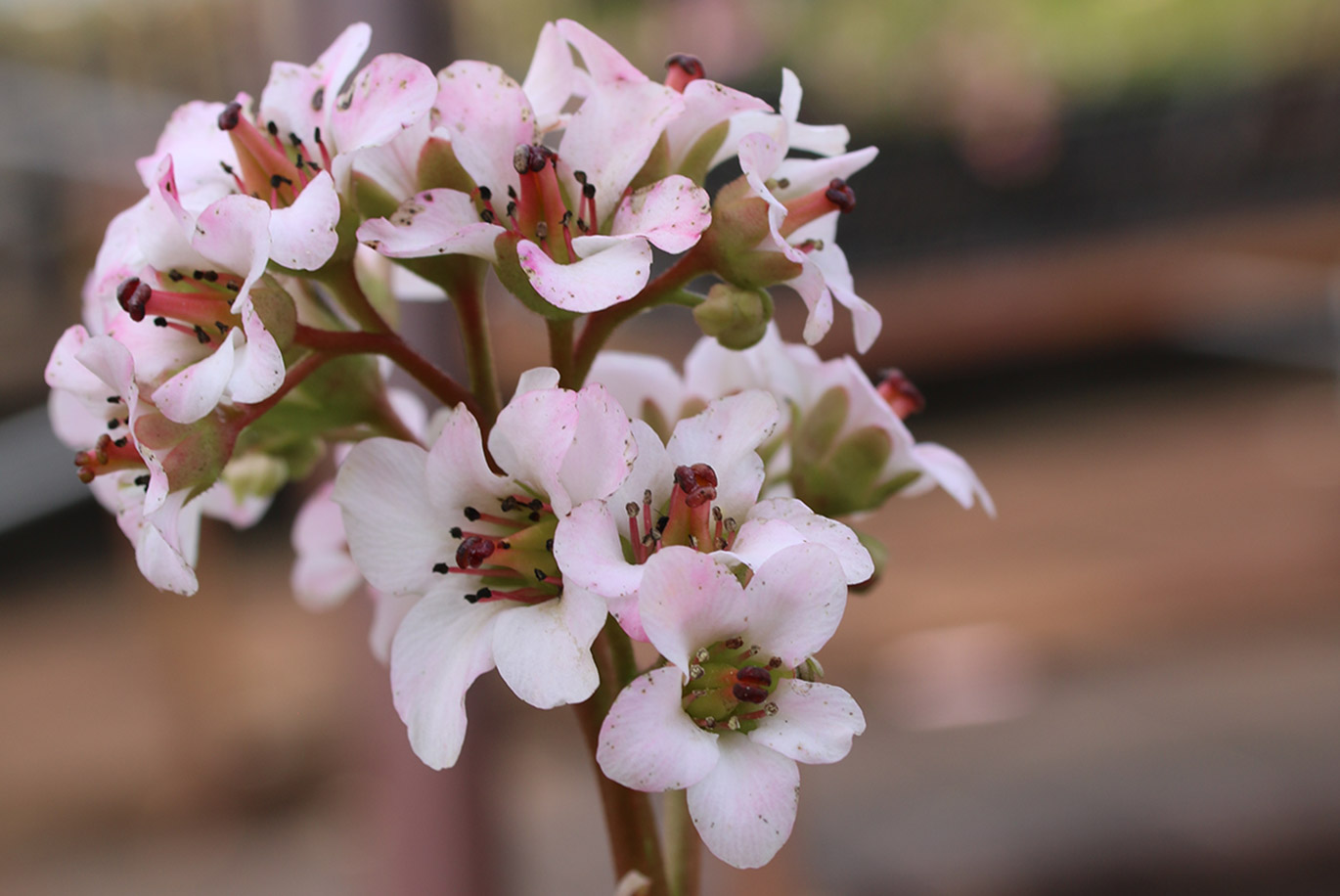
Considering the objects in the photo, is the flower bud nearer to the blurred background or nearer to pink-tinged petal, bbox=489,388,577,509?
pink-tinged petal, bbox=489,388,577,509

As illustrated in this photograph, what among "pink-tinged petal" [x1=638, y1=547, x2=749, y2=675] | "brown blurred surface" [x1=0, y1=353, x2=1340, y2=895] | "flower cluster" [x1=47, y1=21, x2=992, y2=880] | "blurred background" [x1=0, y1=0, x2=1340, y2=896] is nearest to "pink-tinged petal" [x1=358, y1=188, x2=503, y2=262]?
"flower cluster" [x1=47, y1=21, x2=992, y2=880]

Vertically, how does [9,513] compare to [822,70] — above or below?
below

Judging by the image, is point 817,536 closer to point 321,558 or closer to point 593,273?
point 593,273

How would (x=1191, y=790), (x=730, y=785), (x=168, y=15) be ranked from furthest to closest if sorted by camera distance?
1. (x=168, y=15)
2. (x=1191, y=790)
3. (x=730, y=785)

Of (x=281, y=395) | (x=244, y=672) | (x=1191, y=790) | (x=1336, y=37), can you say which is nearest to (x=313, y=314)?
(x=281, y=395)

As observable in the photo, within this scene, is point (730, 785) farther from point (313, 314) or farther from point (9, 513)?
point (9, 513)

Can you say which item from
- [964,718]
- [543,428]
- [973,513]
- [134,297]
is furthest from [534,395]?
[973,513]
